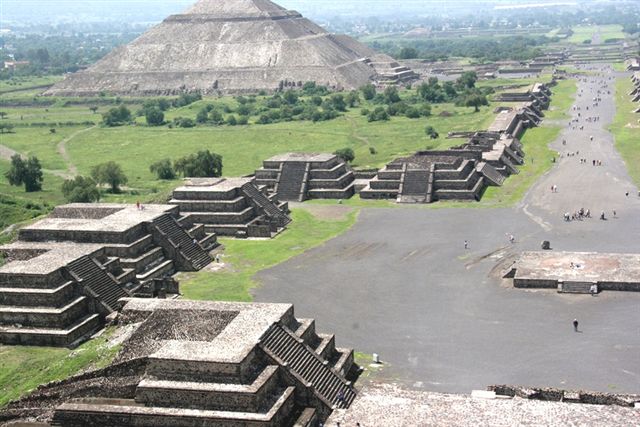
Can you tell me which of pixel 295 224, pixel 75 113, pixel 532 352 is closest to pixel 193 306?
pixel 532 352

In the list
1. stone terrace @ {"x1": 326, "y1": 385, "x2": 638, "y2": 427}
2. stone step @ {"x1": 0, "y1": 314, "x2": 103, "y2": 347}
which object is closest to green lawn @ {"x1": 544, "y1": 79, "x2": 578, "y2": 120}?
stone step @ {"x1": 0, "y1": 314, "x2": 103, "y2": 347}

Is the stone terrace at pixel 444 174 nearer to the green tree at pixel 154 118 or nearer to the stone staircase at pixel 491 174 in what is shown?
the stone staircase at pixel 491 174

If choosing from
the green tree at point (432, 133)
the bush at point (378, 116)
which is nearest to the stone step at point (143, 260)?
the green tree at point (432, 133)

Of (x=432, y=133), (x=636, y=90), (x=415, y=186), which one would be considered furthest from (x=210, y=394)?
(x=636, y=90)

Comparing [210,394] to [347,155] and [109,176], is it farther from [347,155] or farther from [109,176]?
[347,155]

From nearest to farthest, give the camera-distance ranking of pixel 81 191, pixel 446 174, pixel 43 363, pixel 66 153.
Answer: pixel 43 363 → pixel 81 191 → pixel 446 174 → pixel 66 153

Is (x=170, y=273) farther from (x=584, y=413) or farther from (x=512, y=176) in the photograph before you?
A: (x=512, y=176)
